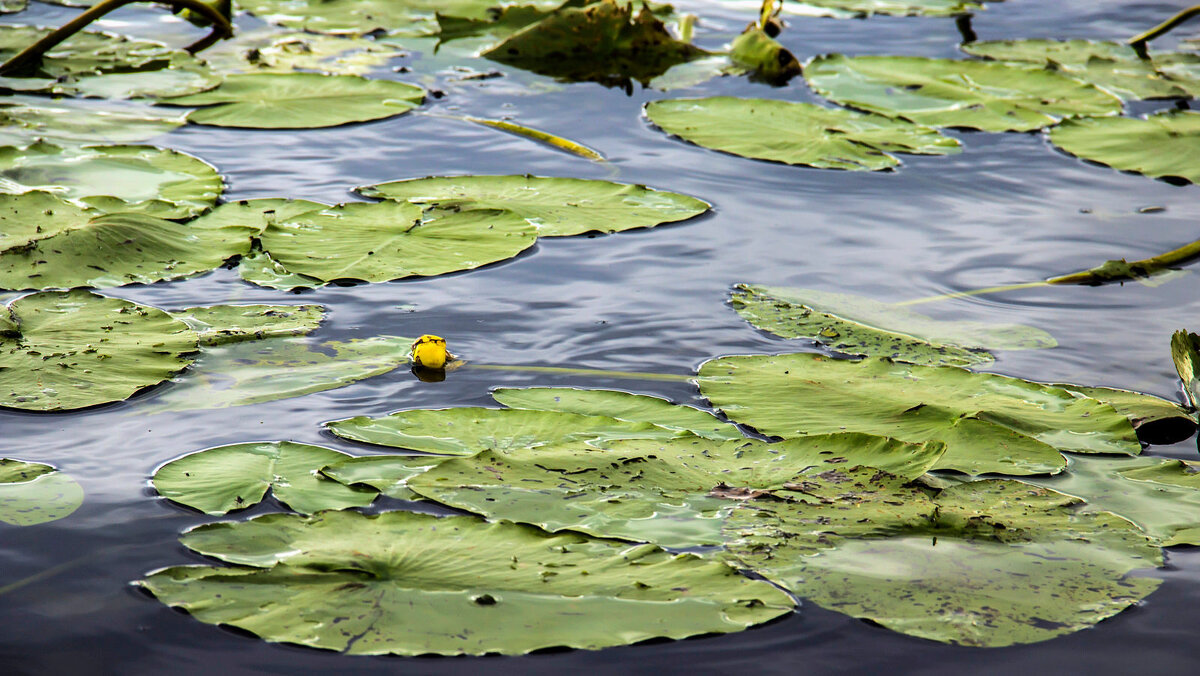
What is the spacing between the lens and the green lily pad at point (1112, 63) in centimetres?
514

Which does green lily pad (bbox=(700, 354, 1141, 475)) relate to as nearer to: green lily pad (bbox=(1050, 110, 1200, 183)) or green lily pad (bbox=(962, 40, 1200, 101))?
green lily pad (bbox=(1050, 110, 1200, 183))

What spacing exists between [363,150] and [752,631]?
2.97 m

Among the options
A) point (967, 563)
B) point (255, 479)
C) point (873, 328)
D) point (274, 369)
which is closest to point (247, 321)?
point (274, 369)

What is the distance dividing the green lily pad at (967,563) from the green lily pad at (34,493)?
129cm

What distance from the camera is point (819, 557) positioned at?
74.3 inches

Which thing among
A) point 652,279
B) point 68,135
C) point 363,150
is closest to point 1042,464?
point 652,279

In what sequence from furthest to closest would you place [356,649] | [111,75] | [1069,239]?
[111,75], [1069,239], [356,649]

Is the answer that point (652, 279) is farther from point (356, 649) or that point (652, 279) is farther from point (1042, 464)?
point (356, 649)

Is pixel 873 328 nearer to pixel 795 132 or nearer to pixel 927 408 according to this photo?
pixel 927 408

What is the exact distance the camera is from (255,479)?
2.09 metres

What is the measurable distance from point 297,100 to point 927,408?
3.25 metres

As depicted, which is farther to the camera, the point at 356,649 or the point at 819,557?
the point at 819,557

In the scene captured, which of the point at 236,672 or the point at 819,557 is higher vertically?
the point at 819,557

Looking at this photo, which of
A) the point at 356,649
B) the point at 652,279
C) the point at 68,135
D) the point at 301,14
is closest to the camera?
the point at 356,649
